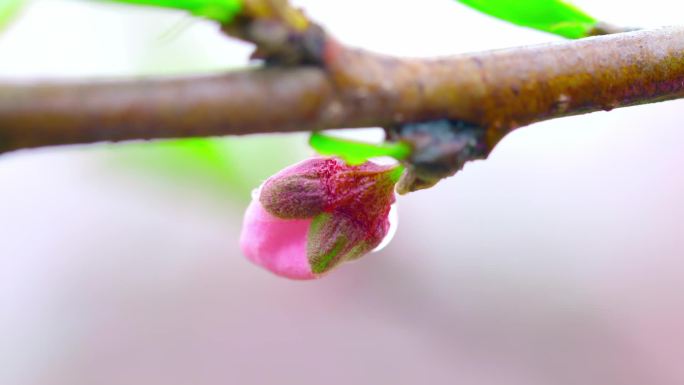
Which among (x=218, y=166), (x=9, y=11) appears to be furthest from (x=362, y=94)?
(x=218, y=166)

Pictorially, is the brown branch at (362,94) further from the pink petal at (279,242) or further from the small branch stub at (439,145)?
the pink petal at (279,242)

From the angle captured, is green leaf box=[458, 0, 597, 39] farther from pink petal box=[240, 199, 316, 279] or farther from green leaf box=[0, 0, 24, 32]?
green leaf box=[0, 0, 24, 32]

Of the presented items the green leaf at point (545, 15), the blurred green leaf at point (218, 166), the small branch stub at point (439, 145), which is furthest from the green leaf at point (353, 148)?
the blurred green leaf at point (218, 166)

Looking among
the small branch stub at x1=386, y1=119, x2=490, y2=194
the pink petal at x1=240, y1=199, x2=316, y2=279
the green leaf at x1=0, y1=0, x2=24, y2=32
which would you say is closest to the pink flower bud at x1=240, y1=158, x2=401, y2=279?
the pink petal at x1=240, y1=199, x2=316, y2=279

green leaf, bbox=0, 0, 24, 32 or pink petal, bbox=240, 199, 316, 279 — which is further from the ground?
green leaf, bbox=0, 0, 24, 32

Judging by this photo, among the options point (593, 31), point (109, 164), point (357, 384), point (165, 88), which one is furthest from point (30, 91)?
point (357, 384)

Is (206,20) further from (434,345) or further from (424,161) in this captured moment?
(434,345)

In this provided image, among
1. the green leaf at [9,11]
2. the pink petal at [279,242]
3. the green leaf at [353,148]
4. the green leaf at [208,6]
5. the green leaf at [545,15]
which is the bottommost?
the pink petal at [279,242]

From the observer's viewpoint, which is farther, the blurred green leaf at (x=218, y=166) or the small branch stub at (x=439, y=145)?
the blurred green leaf at (x=218, y=166)
